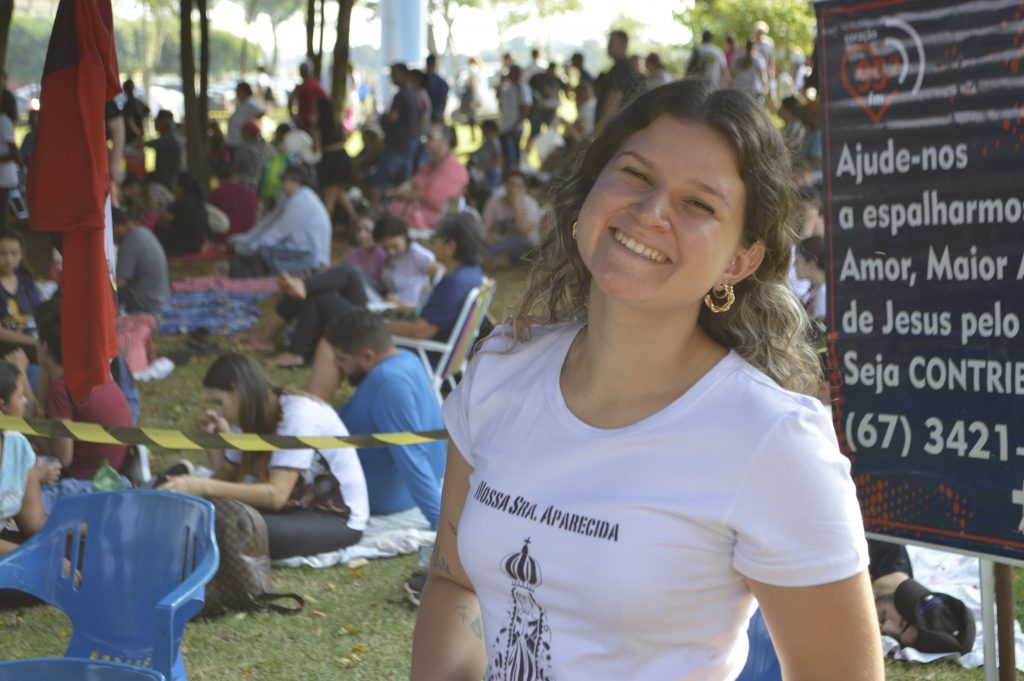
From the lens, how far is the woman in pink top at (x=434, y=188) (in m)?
13.2

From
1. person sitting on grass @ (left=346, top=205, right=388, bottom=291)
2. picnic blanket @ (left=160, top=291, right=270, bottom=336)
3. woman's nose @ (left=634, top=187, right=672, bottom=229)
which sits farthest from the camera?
person sitting on grass @ (left=346, top=205, right=388, bottom=291)

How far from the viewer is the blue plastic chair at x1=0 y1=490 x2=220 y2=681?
3.47 m

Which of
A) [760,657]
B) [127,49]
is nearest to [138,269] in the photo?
[760,657]

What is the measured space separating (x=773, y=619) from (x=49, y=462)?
4369mm

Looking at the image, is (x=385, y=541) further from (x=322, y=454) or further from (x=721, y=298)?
(x=721, y=298)

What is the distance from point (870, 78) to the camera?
311cm

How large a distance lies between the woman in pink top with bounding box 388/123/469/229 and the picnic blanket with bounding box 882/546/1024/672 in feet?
28.7

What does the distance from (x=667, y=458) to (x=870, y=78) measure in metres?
1.87

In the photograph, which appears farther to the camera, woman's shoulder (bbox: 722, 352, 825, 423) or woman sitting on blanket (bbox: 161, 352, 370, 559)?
woman sitting on blanket (bbox: 161, 352, 370, 559)

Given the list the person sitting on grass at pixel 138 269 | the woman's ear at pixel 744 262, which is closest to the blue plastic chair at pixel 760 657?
the woman's ear at pixel 744 262

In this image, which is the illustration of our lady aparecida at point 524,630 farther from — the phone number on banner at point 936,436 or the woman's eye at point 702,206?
the phone number on banner at point 936,436

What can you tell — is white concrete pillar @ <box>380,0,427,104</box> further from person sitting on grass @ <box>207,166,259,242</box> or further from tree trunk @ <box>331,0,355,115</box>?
person sitting on grass @ <box>207,166,259,242</box>

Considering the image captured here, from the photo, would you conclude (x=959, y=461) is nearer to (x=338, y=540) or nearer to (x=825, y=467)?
(x=825, y=467)

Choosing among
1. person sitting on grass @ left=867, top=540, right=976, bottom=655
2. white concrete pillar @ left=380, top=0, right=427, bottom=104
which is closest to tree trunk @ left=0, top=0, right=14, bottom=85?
person sitting on grass @ left=867, top=540, right=976, bottom=655
